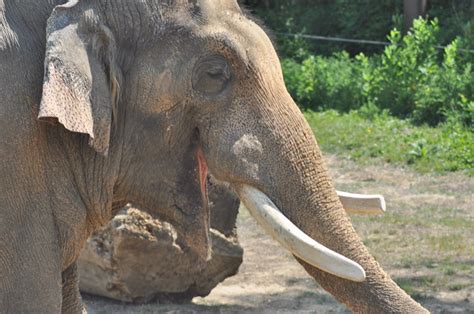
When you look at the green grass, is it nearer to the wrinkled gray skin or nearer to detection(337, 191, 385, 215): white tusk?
detection(337, 191, 385, 215): white tusk

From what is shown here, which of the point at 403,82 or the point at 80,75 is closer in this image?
the point at 80,75

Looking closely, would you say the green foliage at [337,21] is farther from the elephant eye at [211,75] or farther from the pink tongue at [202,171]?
the elephant eye at [211,75]

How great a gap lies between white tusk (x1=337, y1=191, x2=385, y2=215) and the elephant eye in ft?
1.87

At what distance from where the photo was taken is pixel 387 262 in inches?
356

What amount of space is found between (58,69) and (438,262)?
17.8 feet

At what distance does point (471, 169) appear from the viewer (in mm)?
11883

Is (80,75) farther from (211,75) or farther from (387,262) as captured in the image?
(387,262)

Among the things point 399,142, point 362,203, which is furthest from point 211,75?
point 399,142

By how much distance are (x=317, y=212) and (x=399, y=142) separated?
8868 millimetres

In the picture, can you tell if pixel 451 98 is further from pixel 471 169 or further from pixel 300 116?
pixel 300 116

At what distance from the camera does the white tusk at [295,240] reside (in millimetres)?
3973

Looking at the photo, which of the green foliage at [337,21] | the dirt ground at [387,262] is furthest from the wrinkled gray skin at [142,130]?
the green foliage at [337,21]

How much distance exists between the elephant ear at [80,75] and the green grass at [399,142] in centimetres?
799

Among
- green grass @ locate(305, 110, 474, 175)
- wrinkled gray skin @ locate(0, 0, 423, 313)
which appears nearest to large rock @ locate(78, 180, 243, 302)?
wrinkled gray skin @ locate(0, 0, 423, 313)
